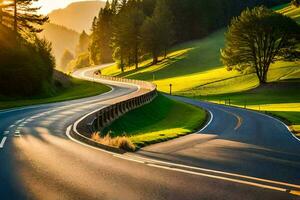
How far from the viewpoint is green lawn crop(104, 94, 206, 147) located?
29.5m

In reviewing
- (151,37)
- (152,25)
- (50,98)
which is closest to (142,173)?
(50,98)

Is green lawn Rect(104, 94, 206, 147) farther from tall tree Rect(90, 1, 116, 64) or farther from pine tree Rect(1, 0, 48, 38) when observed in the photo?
tall tree Rect(90, 1, 116, 64)

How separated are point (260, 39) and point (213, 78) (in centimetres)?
1471

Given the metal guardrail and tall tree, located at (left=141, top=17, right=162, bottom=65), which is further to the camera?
tall tree, located at (left=141, top=17, right=162, bottom=65)

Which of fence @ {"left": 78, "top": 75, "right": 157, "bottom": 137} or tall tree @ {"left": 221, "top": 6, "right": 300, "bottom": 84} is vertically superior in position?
tall tree @ {"left": 221, "top": 6, "right": 300, "bottom": 84}

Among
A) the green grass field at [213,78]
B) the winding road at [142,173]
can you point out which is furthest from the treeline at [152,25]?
the winding road at [142,173]

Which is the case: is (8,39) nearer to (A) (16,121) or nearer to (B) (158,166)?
(A) (16,121)

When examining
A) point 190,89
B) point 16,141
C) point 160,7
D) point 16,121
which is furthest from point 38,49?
point 160,7

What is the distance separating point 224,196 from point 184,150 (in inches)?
317

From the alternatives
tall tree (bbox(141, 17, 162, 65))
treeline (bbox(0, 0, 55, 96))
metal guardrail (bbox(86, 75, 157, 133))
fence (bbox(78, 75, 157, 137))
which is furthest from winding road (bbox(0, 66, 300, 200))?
tall tree (bbox(141, 17, 162, 65))

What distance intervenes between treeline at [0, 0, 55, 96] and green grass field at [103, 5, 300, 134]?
91.7 ft

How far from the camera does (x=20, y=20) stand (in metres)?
60.5

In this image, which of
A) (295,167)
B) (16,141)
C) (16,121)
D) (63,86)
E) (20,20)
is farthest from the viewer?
(63,86)

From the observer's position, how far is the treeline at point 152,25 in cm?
11625
